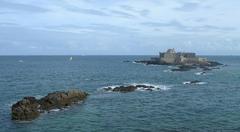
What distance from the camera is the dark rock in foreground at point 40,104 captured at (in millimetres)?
49178

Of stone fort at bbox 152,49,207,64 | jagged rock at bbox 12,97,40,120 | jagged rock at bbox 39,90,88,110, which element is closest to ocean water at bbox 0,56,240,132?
jagged rock at bbox 12,97,40,120

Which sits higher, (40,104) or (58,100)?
(58,100)

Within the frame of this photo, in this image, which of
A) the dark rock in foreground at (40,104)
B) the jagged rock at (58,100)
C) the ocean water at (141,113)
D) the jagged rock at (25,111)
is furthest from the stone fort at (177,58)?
the jagged rock at (25,111)

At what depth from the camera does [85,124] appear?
45.5 m

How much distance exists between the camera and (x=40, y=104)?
56.3 metres

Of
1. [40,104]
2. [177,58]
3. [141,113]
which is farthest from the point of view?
[177,58]

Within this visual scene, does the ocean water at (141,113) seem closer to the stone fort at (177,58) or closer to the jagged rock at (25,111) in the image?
the jagged rock at (25,111)

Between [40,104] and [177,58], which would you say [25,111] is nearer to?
[40,104]

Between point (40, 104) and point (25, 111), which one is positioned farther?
point (40, 104)

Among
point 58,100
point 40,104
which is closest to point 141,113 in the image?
point 58,100

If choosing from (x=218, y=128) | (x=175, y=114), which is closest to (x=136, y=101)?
(x=175, y=114)

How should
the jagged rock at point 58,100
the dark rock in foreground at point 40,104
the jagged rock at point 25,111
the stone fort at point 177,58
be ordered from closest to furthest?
the jagged rock at point 25,111 → the dark rock in foreground at point 40,104 → the jagged rock at point 58,100 → the stone fort at point 177,58

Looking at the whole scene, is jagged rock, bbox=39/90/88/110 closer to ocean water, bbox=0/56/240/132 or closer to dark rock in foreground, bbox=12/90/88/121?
dark rock in foreground, bbox=12/90/88/121

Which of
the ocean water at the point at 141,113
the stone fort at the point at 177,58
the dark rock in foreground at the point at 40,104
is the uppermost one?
the stone fort at the point at 177,58
